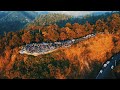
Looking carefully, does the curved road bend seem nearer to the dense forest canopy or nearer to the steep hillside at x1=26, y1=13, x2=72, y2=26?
the dense forest canopy

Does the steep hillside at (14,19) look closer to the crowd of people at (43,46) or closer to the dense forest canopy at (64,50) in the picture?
the dense forest canopy at (64,50)

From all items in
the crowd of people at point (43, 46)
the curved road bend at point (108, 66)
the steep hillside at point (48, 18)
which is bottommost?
the curved road bend at point (108, 66)

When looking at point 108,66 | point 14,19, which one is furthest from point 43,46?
point 108,66

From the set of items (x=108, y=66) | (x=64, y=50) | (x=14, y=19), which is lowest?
(x=108, y=66)

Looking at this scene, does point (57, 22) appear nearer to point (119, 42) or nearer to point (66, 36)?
point (66, 36)

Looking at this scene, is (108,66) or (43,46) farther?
(43,46)

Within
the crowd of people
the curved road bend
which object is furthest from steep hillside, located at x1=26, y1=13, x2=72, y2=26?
the curved road bend

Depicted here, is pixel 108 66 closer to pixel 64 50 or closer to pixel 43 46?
pixel 64 50

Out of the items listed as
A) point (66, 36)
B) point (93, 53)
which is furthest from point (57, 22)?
point (93, 53)

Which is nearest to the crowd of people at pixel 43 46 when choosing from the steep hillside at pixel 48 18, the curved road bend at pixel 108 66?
the steep hillside at pixel 48 18
